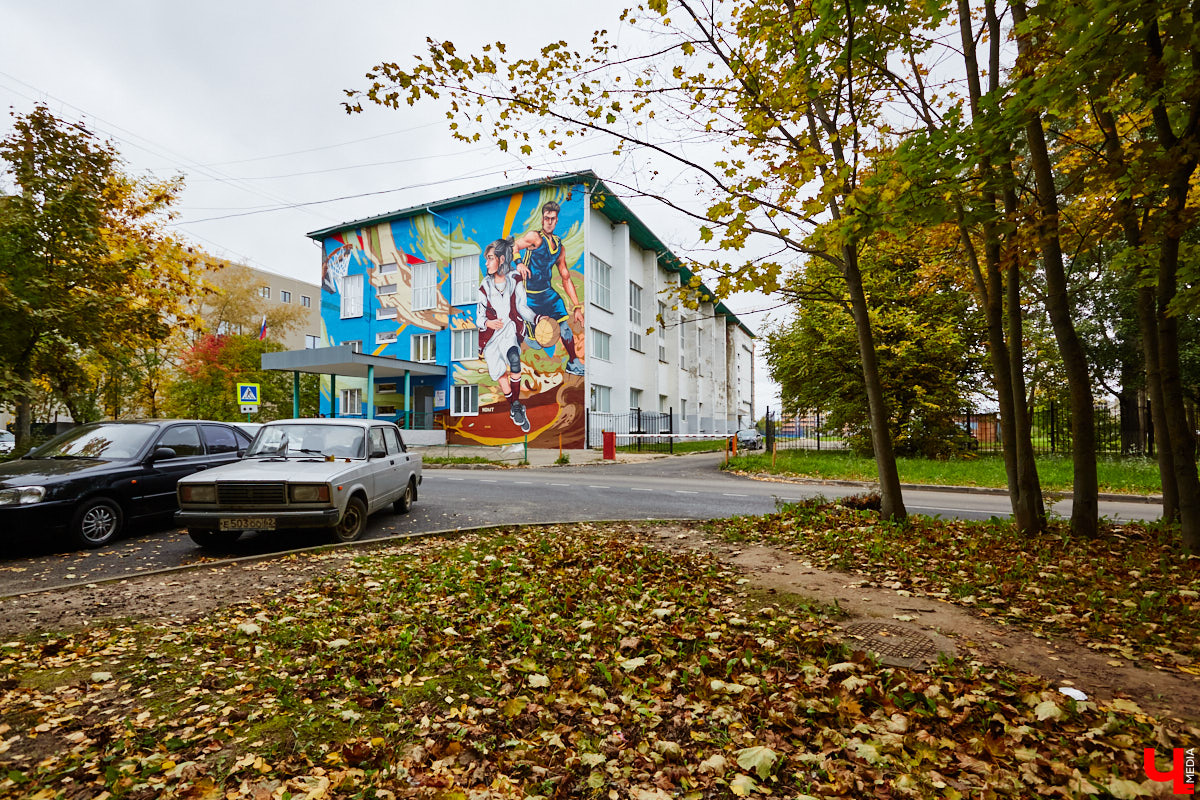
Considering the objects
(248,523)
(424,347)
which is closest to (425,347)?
(424,347)

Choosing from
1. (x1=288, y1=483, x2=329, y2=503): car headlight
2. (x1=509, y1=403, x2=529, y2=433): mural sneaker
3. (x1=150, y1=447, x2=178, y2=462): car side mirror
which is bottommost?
(x1=288, y1=483, x2=329, y2=503): car headlight

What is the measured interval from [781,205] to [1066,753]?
6064 millimetres

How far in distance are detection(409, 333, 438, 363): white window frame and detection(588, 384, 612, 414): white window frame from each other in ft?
30.2

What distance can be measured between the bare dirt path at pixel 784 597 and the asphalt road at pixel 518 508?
805 mm

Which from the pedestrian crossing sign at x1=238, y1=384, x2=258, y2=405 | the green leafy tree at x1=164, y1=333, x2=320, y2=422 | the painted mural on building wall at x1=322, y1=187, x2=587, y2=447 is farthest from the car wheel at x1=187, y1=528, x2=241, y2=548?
the green leafy tree at x1=164, y1=333, x2=320, y2=422

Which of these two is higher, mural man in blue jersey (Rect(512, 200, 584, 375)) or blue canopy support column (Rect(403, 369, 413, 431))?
mural man in blue jersey (Rect(512, 200, 584, 375))

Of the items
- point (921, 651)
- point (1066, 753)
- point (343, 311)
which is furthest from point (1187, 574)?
point (343, 311)

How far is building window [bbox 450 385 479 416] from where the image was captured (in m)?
30.6

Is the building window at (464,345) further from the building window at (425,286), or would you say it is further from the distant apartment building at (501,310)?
the building window at (425,286)

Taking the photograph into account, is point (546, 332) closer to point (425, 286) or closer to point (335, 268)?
point (425, 286)

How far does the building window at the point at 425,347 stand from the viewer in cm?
3244

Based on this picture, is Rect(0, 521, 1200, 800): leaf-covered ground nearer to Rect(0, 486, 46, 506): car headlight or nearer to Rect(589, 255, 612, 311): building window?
Rect(0, 486, 46, 506): car headlight

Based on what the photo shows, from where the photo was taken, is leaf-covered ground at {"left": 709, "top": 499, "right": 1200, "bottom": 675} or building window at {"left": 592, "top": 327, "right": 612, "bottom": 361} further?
building window at {"left": 592, "top": 327, "right": 612, "bottom": 361}

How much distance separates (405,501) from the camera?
1030cm
